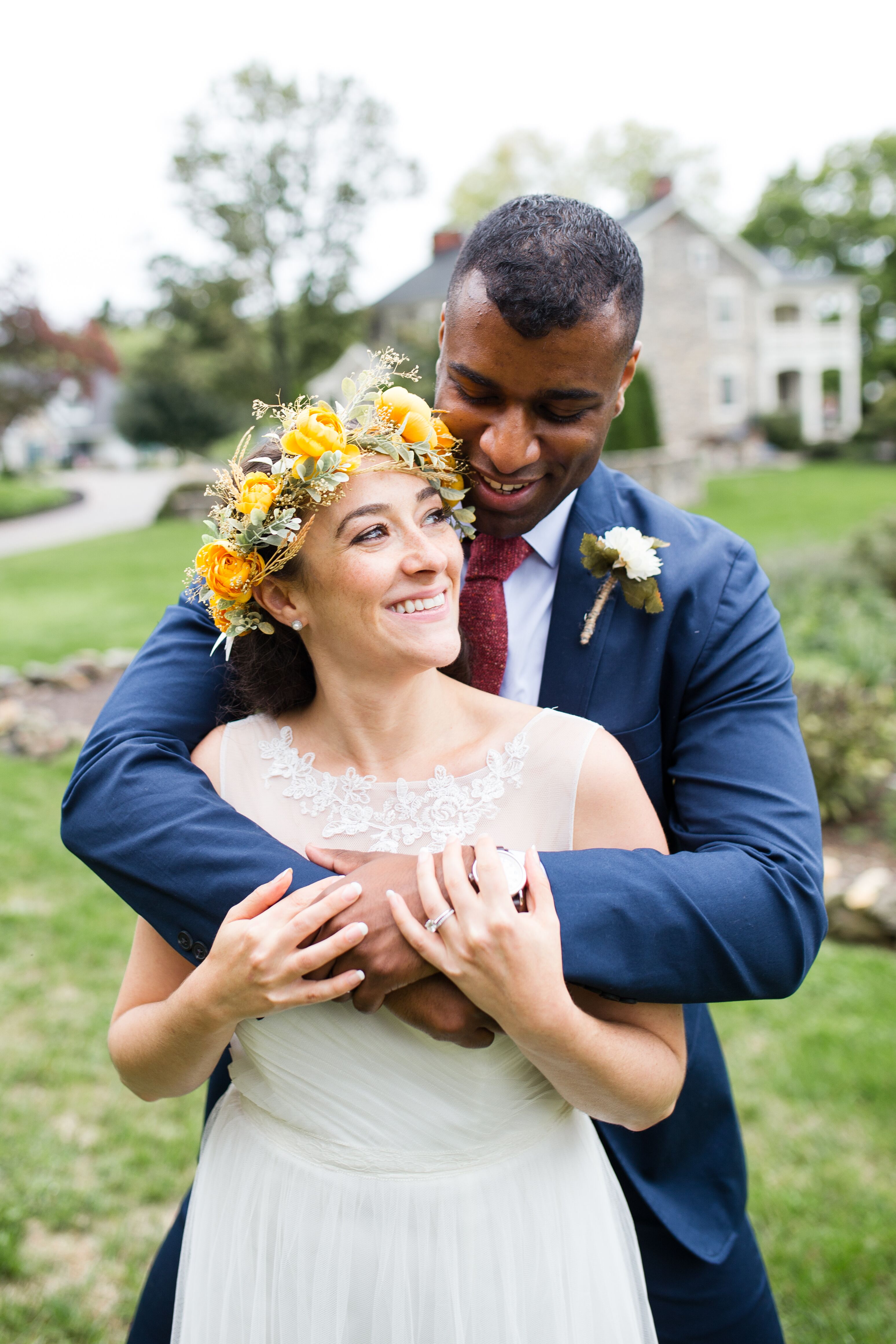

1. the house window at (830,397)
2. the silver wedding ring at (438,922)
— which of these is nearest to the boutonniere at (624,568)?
the silver wedding ring at (438,922)

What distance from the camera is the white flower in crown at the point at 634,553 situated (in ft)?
7.78

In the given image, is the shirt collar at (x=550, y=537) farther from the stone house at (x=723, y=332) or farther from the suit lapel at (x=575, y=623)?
the stone house at (x=723, y=332)

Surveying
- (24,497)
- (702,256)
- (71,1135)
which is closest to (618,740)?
(71,1135)

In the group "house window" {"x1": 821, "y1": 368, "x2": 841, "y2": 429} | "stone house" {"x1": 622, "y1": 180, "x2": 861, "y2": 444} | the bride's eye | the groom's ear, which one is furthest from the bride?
"house window" {"x1": 821, "y1": 368, "x2": 841, "y2": 429}

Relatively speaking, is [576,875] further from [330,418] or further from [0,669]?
[0,669]

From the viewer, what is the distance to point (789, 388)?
153 ft

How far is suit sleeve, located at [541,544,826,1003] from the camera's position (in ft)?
6.24

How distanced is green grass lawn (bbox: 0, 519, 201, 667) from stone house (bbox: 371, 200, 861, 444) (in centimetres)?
1565

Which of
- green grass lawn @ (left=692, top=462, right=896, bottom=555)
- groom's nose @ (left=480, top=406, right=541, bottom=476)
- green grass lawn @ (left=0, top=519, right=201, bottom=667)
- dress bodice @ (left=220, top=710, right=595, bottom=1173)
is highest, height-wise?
groom's nose @ (left=480, top=406, right=541, bottom=476)

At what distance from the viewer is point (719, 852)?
6.56ft

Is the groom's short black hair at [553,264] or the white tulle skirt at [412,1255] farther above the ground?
the groom's short black hair at [553,264]

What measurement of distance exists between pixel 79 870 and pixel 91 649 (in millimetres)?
6004

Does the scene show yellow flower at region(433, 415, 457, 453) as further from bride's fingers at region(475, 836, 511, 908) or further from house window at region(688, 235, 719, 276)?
house window at region(688, 235, 719, 276)

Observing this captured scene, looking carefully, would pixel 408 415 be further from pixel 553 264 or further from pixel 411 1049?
pixel 411 1049
